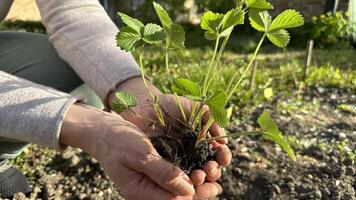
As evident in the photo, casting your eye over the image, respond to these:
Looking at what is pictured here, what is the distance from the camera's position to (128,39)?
3.21 ft

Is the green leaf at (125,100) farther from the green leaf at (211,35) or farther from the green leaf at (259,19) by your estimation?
the green leaf at (259,19)

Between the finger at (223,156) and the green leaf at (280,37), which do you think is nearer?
the green leaf at (280,37)

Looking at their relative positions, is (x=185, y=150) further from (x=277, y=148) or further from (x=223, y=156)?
(x=277, y=148)

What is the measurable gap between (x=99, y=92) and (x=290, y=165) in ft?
2.89

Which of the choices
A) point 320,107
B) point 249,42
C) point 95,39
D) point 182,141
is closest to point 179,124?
point 182,141

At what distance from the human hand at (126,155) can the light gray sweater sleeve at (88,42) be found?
0.30m

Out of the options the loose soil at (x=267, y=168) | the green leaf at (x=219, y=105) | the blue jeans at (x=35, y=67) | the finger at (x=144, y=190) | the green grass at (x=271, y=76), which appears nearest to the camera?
the green leaf at (x=219, y=105)

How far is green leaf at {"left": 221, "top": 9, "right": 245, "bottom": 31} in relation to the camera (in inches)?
38.4

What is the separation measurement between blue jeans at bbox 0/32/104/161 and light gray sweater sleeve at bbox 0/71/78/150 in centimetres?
38

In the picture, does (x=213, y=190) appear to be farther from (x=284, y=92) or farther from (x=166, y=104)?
(x=284, y=92)

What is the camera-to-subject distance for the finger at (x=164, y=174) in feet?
3.26

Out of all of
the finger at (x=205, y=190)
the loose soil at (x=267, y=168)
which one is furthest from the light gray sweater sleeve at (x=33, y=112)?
the loose soil at (x=267, y=168)

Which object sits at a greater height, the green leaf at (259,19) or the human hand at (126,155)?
the green leaf at (259,19)

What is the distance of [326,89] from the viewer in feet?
8.76
